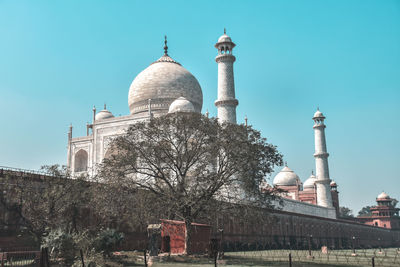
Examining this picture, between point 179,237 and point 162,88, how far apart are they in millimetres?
21647

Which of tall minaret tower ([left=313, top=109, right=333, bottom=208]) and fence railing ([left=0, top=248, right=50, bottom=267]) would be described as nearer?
fence railing ([left=0, top=248, right=50, bottom=267])

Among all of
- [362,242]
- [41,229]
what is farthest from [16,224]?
[362,242]

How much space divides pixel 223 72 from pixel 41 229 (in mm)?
17966

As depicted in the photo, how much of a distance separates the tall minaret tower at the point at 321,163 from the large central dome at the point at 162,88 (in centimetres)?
1471

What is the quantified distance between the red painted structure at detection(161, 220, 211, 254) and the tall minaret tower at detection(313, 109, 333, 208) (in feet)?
101

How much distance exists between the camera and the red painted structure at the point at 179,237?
18172 mm

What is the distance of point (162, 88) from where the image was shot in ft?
125

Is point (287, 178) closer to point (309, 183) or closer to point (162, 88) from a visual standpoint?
point (309, 183)

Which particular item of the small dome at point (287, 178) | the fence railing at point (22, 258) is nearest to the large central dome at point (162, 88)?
the small dome at point (287, 178)

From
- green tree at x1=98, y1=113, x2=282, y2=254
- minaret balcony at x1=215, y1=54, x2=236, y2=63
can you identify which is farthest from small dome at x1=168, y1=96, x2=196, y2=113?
green tree at x1=98, y1=113, x2=282, y2=254

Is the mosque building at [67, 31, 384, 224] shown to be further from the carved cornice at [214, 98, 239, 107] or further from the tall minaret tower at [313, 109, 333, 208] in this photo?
the tall minaret tower at [313, 109, 333, 208]

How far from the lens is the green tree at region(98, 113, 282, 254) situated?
18.2 metres

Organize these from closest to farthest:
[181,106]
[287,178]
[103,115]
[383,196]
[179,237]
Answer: [179,237]
[181,106]
[103,115]
[287,178]
[383,196]

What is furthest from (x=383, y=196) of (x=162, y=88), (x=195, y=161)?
(x=195, y=161)
